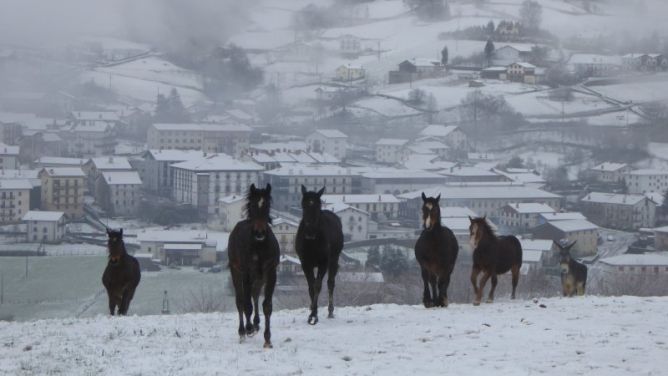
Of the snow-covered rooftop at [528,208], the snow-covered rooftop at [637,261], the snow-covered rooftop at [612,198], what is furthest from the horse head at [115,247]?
the snow-covered rooftop at [612,198]

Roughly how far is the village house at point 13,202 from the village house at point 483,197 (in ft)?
43.2

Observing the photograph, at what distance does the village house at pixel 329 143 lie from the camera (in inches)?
1857

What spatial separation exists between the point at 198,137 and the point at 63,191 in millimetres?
14044

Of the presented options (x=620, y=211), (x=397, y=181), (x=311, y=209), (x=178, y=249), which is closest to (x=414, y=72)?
(x=397, y=181)

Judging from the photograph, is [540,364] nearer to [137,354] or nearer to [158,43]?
[137,354]

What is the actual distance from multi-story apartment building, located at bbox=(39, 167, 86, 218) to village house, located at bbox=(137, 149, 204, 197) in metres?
3.34

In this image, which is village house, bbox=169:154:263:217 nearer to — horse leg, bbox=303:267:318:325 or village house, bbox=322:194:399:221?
village house, bbox=322:194:399:221

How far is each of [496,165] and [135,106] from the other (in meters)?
23.6

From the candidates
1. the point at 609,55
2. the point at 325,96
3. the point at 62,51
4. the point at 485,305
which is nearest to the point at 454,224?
the point at 485,305

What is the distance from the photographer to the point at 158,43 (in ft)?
246

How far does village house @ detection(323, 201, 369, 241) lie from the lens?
3106 cm

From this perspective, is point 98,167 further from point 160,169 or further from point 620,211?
point 620,211

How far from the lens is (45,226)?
101ft

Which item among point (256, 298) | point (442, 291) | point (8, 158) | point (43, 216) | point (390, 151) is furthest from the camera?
point (390, 151)
